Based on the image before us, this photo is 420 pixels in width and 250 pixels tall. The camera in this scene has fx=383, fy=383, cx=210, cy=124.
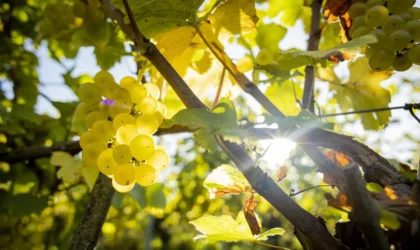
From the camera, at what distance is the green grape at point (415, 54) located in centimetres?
65

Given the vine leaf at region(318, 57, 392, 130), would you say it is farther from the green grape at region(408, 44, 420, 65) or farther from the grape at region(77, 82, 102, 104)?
the grape at region(77, 82, 102, 104)

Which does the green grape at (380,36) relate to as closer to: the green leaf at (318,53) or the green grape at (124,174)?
the green leaf at (318,53)

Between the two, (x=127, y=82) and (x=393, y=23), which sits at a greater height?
(x=393, y=23)

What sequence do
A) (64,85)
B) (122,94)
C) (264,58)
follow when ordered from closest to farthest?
(122,94) → (264,58) → (64,85)

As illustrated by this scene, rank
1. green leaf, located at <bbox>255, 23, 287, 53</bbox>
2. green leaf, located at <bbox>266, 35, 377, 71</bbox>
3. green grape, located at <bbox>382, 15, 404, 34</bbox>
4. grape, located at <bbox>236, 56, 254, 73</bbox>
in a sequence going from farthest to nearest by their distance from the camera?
green leaf, located at <bbox>255, 23, 287, 53</bbox>
grape, located at <bbox>236, 56, 254, 73</bbox>
green grape, located at <bbox>382, 15, 404, 34</bbox>
green leaf, located at <bbox>266, 35, 377, 71</bbox>

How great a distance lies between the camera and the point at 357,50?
55 centimetres

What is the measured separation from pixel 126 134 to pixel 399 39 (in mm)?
481

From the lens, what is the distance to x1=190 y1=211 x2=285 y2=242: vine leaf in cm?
62

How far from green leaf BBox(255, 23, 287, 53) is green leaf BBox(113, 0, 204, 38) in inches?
13.3

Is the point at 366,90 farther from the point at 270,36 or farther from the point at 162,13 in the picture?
the point at 162,13

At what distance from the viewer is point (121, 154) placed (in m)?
0.60

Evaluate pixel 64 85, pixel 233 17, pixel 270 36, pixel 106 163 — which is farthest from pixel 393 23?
pixel 64 85

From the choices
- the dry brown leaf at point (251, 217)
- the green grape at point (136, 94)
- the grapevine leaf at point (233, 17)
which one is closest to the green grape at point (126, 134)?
the green grape at point (136, 94)

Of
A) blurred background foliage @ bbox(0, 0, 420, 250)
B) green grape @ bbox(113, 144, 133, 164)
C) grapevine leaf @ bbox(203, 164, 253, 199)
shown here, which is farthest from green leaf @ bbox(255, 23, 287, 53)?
green grape @ bbox(113, 144, 133, 164)
